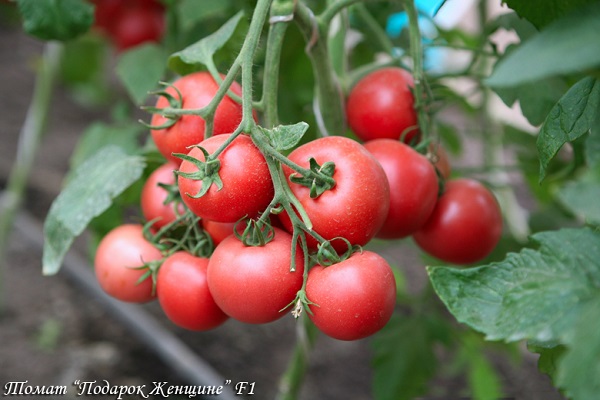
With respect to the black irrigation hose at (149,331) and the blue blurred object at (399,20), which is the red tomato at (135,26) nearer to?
the blue blurred object at (399,20)

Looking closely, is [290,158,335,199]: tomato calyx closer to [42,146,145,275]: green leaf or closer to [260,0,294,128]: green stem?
[260,0,294,128]: green stem

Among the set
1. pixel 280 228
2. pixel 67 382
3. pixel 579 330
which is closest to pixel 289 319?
pixel 67 382

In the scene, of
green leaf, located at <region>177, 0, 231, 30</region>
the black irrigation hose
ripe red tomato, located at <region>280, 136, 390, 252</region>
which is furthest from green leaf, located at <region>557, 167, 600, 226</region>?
the black irrigation hose

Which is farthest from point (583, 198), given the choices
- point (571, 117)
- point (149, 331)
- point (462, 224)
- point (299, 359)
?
point (149, 331)

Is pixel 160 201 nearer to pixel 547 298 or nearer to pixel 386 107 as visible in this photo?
pixel 386 107

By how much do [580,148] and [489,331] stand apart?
0.36m

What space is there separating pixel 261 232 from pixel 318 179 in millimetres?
51

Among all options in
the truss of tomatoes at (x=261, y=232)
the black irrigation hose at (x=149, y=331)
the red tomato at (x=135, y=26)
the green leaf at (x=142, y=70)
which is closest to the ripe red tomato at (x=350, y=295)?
the truss of tomatoes at (x=261, y=232)

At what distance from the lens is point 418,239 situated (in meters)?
0.59

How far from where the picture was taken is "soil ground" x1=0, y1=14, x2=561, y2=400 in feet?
3.61

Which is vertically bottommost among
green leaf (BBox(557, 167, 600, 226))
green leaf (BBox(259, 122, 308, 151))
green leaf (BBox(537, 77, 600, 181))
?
green leaf (BBox(259, 122, 308, 151))

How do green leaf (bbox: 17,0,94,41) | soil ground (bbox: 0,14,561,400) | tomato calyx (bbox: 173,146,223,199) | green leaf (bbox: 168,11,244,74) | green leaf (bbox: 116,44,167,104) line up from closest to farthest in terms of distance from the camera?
1. tomato calyx (bbox: 173,146,223,199)
2. green leaf (bbox: 168,11,244,74)
3. green leaf (bbox: 17,0,94,41)
4. green leaf (bbox: 116,44,167,104)
5. soil ground (bbox: 0,14,561,400)

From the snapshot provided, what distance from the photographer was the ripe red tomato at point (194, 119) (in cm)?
46

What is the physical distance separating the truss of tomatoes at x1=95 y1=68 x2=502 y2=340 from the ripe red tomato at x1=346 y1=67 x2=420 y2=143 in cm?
4
